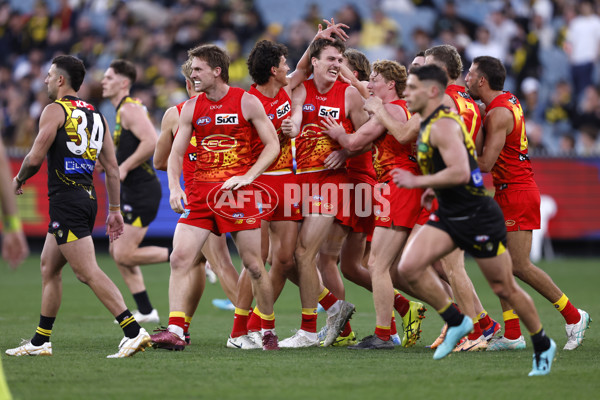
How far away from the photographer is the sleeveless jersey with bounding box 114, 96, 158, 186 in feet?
37.8

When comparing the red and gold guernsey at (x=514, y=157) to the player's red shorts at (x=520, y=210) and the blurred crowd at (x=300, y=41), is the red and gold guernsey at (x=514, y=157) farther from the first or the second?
the blurred crowd at (x=300, y=41)

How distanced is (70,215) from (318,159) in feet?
8.56

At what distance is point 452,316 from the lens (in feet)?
22.6

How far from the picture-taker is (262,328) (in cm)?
866

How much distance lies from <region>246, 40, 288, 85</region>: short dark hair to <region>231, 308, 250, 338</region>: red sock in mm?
2420

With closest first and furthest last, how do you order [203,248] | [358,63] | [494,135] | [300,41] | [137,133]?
[494,135] → [203,248] → [358,63] → [137,133] → [300,41]

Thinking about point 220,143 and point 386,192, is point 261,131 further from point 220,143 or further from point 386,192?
point 386,192

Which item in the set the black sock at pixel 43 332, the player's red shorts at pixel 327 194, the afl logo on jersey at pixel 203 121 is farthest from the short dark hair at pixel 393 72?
the black sock at pixel 43 332

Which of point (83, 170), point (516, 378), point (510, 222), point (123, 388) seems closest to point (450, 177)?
point (516, 378)

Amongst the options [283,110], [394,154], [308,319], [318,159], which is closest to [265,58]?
[283,110]

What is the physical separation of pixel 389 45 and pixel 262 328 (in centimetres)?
1535

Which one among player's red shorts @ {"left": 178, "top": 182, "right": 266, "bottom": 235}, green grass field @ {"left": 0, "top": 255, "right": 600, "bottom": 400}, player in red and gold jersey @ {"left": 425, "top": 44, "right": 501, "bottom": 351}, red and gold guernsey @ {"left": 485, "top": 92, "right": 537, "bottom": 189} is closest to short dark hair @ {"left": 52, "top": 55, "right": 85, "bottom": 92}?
player's red shorts @ {"left": 178, "top": 182, "right": 266, "bottom": 235}

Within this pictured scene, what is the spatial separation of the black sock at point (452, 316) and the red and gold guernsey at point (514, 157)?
7.50 ft

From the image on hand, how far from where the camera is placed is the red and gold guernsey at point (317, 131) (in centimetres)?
902
